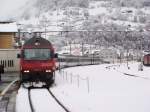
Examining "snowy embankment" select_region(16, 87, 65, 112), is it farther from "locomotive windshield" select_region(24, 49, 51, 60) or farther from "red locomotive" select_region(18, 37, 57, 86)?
"locomotive windshield" select_region(24, 49, 51, 60)

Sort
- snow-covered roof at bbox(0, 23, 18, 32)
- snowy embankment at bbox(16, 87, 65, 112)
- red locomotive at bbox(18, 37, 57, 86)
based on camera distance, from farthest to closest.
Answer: snow-covered roof at bbox(0, 23, 18, 32) → red locomotive at bbox(18, 37, 57, 86) → snowy embankment at bbox(16, 87, 65, 112)

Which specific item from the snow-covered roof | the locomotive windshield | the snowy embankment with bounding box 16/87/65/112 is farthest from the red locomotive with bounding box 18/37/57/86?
the snow-covered roof

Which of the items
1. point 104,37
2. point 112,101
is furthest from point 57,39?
point 112,101

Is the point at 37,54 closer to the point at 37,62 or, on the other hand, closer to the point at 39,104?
the point at 37,62

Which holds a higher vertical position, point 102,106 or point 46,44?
point 46,44

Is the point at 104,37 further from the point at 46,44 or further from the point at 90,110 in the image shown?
the point at 90,110

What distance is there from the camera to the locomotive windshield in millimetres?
33875

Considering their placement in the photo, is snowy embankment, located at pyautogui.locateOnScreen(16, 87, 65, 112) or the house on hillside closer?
snowy embankment, located at pyautogui.locateOnScreen(16, 87, 65, 112)

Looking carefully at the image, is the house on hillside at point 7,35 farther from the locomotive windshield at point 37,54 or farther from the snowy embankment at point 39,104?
the snowy embankment at point 39,104

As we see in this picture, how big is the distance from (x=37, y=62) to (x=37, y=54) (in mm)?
890

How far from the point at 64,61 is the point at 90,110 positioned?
248 feet

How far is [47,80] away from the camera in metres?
32.9

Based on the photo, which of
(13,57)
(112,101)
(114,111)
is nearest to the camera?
(114,111)

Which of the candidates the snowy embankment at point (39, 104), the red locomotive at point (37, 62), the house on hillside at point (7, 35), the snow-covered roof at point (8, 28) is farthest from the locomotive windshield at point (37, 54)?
the snow-covered roof at point (8, 28)
